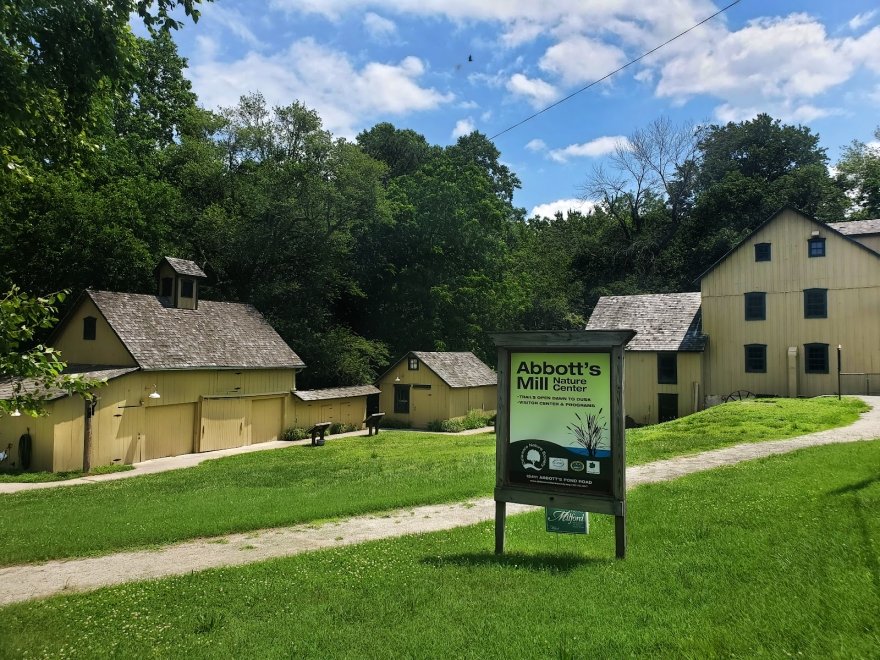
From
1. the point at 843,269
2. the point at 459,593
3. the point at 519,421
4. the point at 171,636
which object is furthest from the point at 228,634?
the point at 843,269

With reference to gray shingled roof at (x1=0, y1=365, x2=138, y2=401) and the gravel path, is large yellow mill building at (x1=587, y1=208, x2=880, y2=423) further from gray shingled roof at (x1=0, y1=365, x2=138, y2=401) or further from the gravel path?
gray shingled roof at (x1=0, y1=365, x2=138, y2=401)

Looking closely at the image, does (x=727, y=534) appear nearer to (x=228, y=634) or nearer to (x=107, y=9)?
(x=228, y=634)

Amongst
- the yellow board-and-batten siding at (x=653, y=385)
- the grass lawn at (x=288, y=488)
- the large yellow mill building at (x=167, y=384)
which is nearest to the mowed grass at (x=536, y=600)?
the grass lawn at (x=288, y=488)

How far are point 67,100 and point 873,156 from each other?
68.6m

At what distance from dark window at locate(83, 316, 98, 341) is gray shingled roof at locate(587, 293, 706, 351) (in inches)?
1000

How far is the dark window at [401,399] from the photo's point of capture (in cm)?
3800

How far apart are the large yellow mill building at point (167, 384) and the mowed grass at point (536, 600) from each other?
57.4ft

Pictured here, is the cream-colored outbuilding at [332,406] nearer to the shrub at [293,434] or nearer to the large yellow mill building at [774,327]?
the shrub at [293,434]

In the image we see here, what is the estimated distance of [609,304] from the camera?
125 feet

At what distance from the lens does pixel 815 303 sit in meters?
31.8

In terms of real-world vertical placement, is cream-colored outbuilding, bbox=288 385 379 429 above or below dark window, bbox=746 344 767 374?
below

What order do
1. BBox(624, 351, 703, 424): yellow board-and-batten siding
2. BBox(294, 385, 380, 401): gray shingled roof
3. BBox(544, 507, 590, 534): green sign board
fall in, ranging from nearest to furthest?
BBox(544, 507, 590, 534): green sign board
BBox(294, 385, 380, 401): gray shingled roof
BBox(624, 351, 703, 424): yellow board-and-batten siding

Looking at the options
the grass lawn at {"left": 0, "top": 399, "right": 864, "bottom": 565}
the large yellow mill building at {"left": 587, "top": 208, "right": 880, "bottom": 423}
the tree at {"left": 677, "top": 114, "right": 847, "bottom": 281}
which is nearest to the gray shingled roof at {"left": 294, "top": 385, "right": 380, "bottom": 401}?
the grass lawn at {"left": 0, "top": 399, "right": 864, "bottom": 565}

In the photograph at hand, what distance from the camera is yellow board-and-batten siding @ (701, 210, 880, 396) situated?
30672mm
